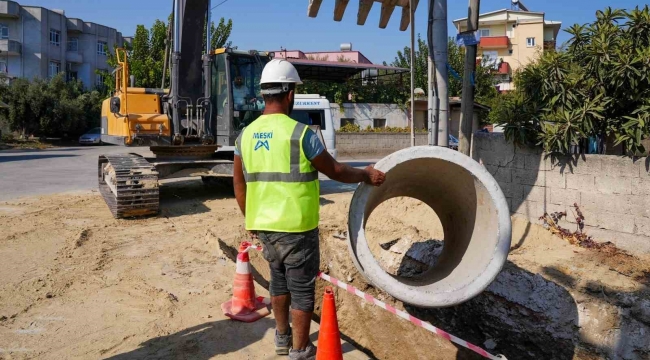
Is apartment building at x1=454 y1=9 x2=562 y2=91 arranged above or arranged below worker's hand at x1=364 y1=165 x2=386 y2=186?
above

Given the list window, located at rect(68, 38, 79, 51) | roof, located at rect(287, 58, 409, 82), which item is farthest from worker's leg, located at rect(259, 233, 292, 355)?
window, located at rect(68, 38, 79, 51)

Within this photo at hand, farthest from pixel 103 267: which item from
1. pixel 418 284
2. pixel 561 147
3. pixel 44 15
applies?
pixel 44 15

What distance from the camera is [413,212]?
752 cm

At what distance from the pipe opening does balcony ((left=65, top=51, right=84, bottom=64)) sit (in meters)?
42.2

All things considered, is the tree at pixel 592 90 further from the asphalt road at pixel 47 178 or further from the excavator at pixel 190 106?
the asphalt road at pixel 47 178

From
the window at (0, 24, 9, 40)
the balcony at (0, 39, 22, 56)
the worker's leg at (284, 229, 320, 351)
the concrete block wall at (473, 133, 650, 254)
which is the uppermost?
the window at (0, 24, 9, 40)

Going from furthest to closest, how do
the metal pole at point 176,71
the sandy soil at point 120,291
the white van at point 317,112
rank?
1. the white van at point 317,112
2. the metal pole at point 176,71
3. the sandy soil at point 120,291

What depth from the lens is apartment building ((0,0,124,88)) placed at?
125ft

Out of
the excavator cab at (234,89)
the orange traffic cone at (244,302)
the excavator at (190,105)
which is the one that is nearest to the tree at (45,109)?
the excavator at (190,105)

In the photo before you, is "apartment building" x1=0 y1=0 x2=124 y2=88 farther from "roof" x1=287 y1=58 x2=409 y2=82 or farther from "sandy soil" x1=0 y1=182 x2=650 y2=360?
"sandy soil" x1=0 y1=182 x2=650 y2=360

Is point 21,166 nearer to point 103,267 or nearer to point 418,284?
point 103,267

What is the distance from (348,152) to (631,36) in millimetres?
17014

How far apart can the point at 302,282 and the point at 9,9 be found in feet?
140

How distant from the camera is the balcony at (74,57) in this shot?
139 ft
